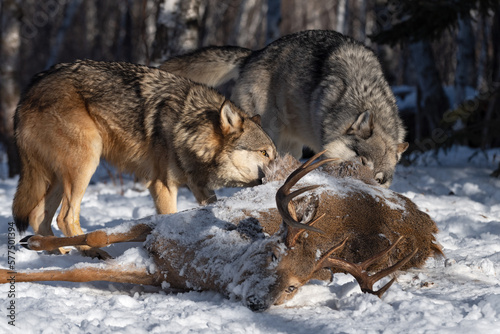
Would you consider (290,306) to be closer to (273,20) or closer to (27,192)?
(27,192)

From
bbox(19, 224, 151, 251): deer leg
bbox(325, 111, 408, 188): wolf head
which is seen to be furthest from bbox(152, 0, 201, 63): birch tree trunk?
bbox(19, 224, 151, 251): deer leg

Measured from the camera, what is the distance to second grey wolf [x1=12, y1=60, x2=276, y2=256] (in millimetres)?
4352

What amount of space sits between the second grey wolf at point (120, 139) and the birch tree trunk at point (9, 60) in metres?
5.72

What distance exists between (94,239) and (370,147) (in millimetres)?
3038

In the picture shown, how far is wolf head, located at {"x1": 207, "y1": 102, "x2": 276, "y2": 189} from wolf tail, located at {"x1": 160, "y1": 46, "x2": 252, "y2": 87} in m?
1.94

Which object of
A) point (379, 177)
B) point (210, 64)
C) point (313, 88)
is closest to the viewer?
point (379, 177)

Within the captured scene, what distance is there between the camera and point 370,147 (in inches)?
206

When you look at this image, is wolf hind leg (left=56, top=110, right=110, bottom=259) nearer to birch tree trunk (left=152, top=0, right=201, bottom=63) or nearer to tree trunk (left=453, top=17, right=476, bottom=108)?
birch tree trunk (left=152, top=0, right=201, bottom=63)

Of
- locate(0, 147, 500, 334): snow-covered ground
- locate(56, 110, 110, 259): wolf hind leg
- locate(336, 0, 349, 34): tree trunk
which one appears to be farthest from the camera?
locate(336, 0, 349, 34): tree trunk

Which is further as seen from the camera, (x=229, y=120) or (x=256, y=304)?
(x=229, y=120)

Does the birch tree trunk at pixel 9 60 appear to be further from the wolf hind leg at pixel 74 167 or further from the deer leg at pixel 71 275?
the deer leg at pixel 71 275

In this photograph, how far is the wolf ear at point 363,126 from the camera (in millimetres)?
5234

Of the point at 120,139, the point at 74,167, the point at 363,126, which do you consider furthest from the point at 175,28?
the point at 74,167

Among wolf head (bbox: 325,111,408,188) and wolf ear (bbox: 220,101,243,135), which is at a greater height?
wolf ear (bbox: 220,101,243,135)
